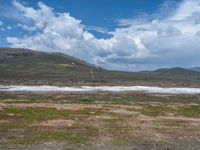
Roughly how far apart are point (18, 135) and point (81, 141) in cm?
437

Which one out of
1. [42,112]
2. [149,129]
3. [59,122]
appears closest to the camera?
[149,129]

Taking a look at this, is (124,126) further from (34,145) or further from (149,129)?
(34,145)

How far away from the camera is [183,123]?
29.5 meters

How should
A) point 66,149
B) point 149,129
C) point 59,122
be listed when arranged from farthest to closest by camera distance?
point 59,122, point 149,129, point 66,149

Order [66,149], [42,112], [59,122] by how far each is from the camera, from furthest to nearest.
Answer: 1. [42,112]
2. [59,122]
3. [66,149]

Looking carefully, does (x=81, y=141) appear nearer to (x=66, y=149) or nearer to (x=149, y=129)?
(x=66, y=149)

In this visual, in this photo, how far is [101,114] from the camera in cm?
3344

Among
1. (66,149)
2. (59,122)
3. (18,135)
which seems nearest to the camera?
(66,149)

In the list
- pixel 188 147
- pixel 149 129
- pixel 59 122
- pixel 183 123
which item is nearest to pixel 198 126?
pixel 183 123

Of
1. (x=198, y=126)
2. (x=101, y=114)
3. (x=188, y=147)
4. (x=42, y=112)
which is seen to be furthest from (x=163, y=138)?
(x=42, y=112)

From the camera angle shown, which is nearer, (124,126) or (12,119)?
(124,126)

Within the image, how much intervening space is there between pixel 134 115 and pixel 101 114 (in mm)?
A: 3284

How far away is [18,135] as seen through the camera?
22.0 meters

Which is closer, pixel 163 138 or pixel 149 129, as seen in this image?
pixel 163 138
